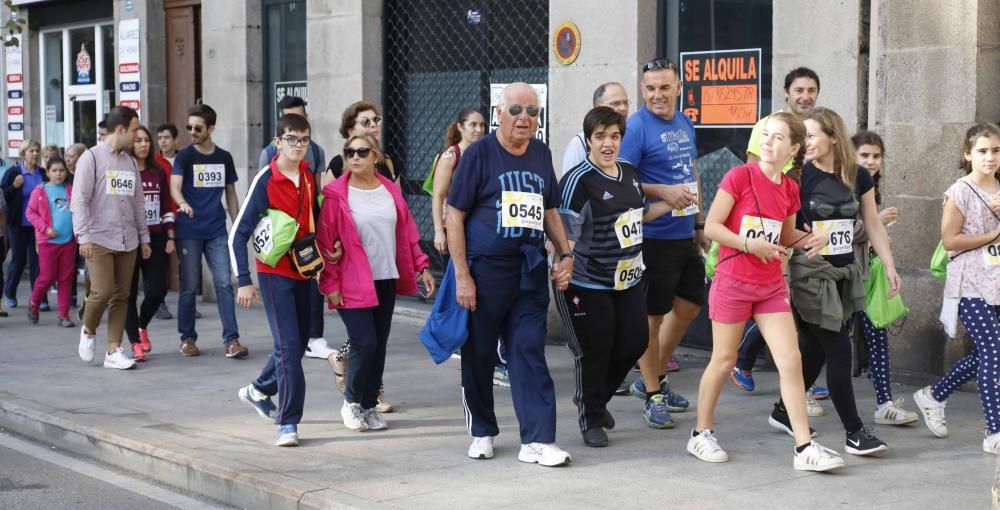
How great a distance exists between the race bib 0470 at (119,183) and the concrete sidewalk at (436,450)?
1292 millimetres

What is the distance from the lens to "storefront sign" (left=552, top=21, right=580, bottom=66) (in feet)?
36.4

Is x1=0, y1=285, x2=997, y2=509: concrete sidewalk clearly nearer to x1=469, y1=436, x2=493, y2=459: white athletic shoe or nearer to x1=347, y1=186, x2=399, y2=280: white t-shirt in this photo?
x1=469, y1=436, x2=493, y2=459: white athletic shoe

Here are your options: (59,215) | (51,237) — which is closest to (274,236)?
(51,237)

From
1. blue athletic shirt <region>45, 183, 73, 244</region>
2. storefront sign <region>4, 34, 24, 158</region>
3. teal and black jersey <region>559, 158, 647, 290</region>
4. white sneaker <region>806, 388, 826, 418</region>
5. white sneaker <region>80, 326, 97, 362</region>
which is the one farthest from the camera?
storefront sign <region>4, 34, 24, 158</region>

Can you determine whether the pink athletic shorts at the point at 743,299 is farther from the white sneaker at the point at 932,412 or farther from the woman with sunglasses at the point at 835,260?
the white sneaker at the point at 932,412

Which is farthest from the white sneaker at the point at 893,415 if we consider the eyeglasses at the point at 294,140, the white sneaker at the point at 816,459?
the eyeglasses at the point at 294,140

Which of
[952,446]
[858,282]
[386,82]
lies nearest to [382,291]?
[858,282]

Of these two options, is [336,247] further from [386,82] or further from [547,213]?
[386,82]

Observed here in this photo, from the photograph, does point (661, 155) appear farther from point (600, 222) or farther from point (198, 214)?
point (198, 214)

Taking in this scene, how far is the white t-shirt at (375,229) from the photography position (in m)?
7.56

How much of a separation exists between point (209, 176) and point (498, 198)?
489cm

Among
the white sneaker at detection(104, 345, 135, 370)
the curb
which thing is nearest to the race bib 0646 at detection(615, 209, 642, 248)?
the curb

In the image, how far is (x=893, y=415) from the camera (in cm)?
767

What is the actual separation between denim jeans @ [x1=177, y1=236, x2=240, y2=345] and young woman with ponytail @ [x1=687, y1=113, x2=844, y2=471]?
4986 mm
